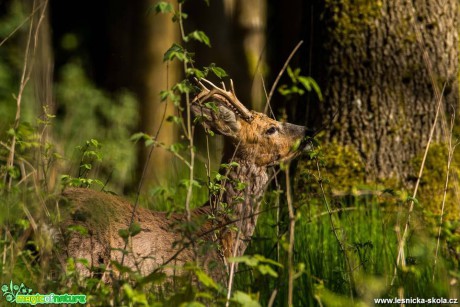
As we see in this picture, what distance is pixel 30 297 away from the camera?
363 cm

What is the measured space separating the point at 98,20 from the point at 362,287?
8391mm

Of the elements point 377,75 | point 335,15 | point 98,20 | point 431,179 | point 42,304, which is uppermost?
point 98,20

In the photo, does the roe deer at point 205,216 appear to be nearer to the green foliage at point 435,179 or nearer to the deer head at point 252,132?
the deer head at point 252,132

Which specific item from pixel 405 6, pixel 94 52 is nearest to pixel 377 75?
pixel 405 6

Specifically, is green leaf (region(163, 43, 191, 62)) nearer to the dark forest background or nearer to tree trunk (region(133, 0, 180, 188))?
the dark forest background

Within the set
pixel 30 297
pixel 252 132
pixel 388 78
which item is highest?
pixel 388 78

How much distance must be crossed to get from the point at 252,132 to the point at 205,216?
7.65ft

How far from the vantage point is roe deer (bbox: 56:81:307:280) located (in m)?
3.75

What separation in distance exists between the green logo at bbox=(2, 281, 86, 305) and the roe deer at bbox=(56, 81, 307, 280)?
0.23 meters

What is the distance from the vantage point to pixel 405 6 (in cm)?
666

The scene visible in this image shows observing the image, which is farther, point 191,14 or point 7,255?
point 191,14

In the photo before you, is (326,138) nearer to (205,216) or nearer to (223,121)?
(223,121)

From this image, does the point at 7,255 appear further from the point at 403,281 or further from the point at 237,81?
the point at 237,81

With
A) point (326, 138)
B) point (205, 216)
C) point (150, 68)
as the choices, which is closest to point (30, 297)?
point (205, 216)
